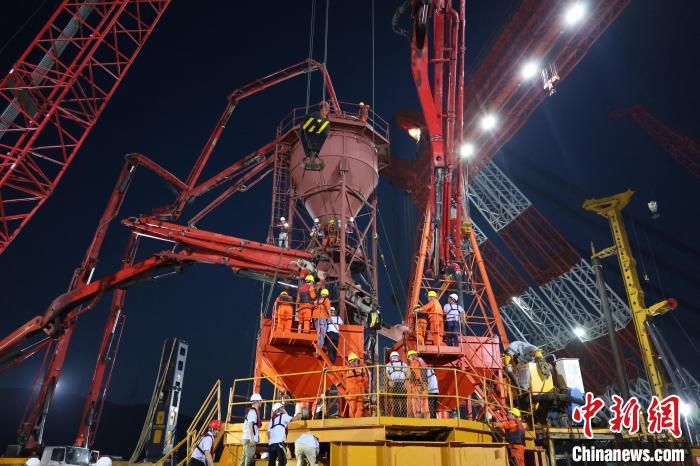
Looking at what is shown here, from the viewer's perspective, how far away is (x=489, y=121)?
28297mm

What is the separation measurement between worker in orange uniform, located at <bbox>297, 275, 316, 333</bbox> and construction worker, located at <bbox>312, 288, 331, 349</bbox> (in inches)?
6.8

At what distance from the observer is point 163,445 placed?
17250mm

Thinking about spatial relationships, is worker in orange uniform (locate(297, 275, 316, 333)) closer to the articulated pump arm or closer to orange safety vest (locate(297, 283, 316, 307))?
orange safety vest (locate(297, 283, 316, 307))

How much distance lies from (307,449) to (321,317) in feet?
18.8

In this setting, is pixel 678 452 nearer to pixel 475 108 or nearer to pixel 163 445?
pixel 163 445

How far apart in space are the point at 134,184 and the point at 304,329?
57.5 metres

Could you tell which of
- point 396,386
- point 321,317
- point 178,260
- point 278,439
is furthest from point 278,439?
point 178,260

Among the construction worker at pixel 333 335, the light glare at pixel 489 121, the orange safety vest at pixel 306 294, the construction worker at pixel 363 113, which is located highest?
the light glare at pixel 489 121

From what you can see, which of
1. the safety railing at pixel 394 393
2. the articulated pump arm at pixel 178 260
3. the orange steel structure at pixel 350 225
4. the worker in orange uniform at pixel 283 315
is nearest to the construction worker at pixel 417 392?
the safety railing at pixel 394 393

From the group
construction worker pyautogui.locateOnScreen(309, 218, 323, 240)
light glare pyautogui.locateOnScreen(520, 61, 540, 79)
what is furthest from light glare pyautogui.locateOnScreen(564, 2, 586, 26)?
construction worker pyautogui.locateOnScreen(309, 218, 323, 240)

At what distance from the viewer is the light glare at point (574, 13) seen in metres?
22.6

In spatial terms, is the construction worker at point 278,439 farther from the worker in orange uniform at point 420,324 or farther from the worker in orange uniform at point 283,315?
the worker in orange uniform at point 420,324

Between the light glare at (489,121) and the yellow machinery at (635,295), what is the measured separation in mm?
8757

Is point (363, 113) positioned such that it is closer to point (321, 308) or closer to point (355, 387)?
point (321, 308)
